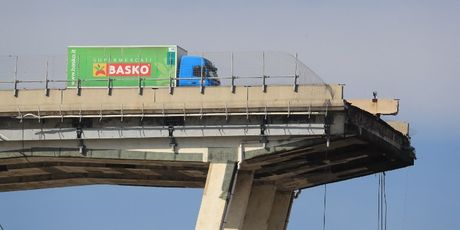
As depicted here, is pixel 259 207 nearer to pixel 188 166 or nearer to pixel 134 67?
pixel 188 166

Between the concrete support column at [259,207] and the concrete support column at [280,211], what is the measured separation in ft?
14.7

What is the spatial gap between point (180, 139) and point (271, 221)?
22203 mm

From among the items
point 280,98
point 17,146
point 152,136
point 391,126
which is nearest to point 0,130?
point 17,146

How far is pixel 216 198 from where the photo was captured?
106438mm

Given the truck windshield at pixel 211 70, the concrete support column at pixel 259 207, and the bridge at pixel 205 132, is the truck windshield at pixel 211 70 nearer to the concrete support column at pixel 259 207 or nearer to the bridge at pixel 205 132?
the bridge at pixel 205 132

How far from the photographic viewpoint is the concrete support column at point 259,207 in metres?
123

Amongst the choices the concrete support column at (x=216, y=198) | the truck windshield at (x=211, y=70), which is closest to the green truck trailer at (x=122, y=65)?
the truck windshield at (x=211, y=70)

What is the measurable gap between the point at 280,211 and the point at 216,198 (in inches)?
925

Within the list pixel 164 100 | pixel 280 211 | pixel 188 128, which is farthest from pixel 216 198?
pixel 280 211

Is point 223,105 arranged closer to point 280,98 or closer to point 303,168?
point 280,98

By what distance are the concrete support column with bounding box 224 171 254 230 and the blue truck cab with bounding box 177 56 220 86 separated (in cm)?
759

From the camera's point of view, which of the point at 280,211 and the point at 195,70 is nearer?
the point at 195,70

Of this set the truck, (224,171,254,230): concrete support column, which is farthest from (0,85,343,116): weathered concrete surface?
(224,171,254,230): concrete support column

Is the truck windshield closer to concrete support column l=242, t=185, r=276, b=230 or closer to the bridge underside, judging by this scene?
the bridge underside
